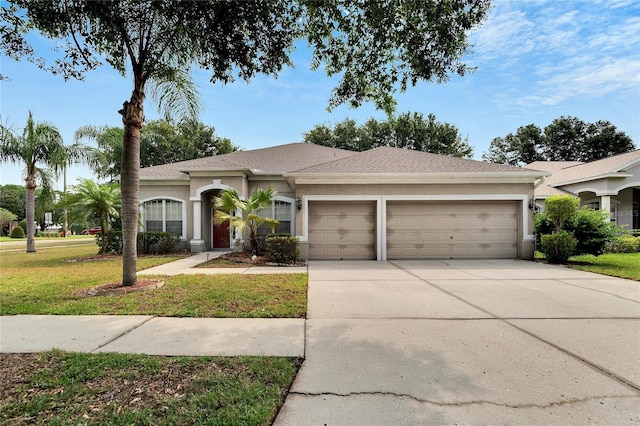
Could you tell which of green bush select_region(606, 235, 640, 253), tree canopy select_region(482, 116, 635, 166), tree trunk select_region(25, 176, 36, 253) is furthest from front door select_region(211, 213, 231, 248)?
tree canopy select_region(482, 116, 635, 166)

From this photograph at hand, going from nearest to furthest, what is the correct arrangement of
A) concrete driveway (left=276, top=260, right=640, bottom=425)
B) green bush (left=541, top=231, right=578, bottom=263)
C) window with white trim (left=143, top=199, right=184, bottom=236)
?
concrete driveway (left=276, top=260, right=640, bottom=425)
green bush (left=541, top=231, right=578, bottom=263)
window with white trim (left=143, top=199, right=184, bottom=236)

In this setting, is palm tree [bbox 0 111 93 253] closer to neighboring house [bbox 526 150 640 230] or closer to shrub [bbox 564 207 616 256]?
shrub [bbox 564 207 616 256]

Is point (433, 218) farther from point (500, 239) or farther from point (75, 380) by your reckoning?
point (75, 380)

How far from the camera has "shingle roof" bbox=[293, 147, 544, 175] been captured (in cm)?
1099

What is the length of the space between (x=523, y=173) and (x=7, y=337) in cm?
1370

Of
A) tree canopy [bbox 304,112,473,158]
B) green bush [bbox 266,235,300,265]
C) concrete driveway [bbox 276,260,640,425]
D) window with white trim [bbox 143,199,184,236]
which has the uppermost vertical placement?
tree canopy [bbox 304,112,473,158]

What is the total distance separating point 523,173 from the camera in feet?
35.7

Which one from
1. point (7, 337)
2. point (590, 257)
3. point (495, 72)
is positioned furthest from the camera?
point (590, 257)

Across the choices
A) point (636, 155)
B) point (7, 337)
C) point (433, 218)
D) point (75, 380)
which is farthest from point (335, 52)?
point (636, 155)

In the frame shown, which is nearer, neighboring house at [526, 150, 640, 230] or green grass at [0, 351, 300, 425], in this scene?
green grass at [0, 351, 300, 425]

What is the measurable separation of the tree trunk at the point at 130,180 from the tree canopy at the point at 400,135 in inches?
963

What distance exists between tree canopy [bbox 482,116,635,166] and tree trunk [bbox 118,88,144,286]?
4271 cm

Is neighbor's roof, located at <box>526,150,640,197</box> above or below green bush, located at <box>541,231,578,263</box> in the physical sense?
above

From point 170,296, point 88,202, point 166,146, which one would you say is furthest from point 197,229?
point 166,146
